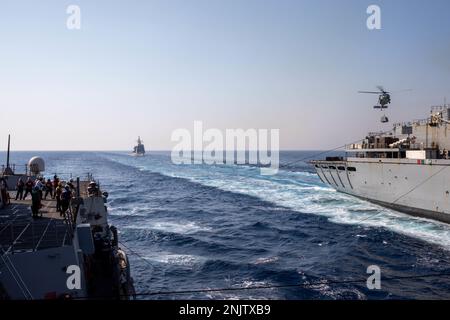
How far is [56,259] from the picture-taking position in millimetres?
14844

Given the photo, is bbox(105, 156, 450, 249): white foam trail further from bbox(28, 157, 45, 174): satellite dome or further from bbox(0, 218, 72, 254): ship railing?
bbox(28, 157, 45, 174): satellite dome

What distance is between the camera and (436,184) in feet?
118

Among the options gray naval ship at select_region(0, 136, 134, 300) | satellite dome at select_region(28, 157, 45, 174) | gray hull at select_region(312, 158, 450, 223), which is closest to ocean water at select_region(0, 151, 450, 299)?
gray hull at select_region(312, 158, 450, 223)

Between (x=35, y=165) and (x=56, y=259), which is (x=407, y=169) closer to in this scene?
(x=56, y=259)

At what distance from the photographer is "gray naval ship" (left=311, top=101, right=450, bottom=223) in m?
36.3

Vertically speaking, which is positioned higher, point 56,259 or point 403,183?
point 403,183

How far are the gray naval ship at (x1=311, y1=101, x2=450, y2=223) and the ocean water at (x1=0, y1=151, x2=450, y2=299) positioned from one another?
1517 millimetres

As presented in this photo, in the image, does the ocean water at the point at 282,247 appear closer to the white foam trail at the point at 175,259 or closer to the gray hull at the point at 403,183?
the white foam trail at the point at 175,259

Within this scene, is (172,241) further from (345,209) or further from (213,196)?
(213,196)

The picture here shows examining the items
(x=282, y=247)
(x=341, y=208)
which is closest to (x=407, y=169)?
(x=341, y=208)

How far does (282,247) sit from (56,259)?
19.9 metres
